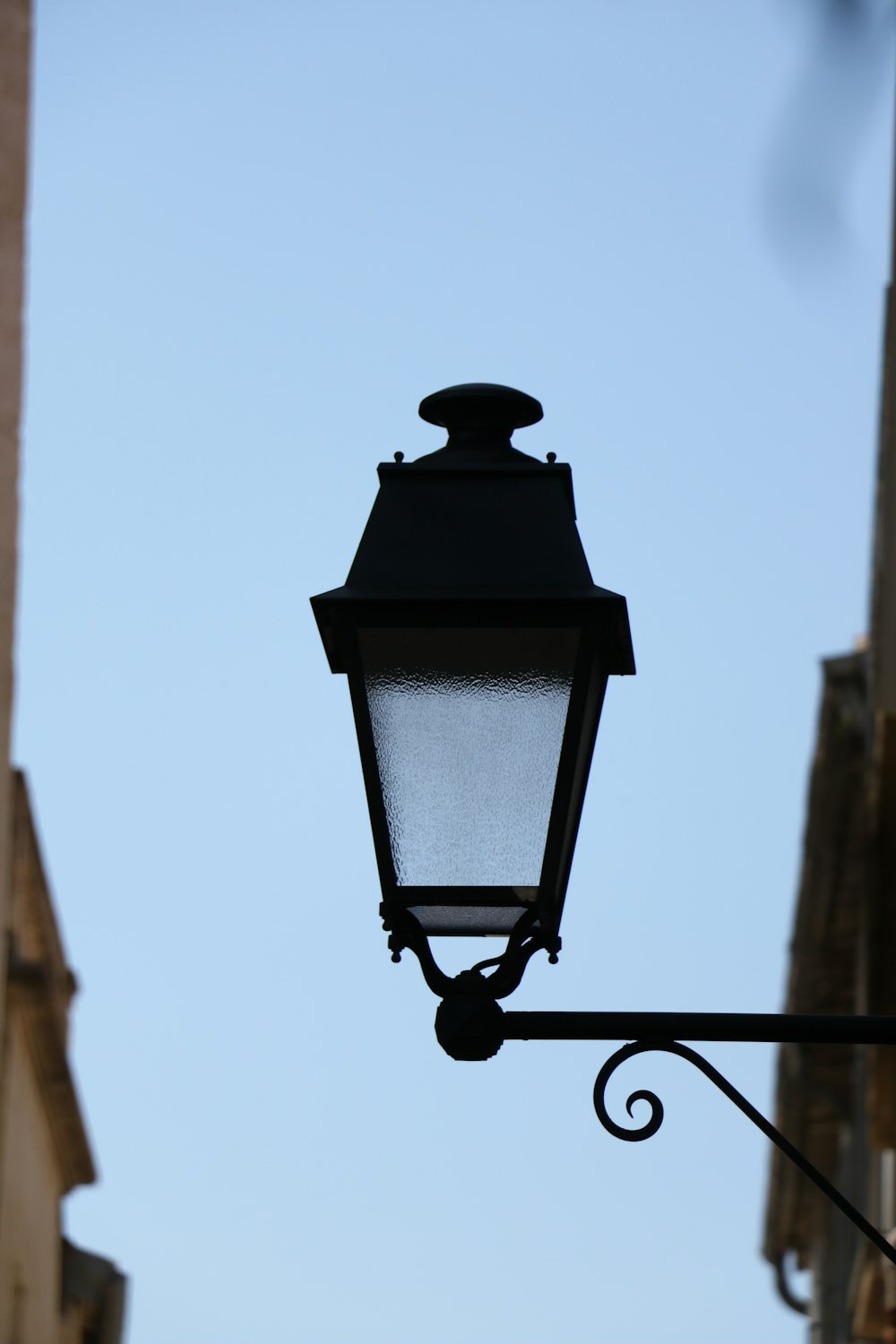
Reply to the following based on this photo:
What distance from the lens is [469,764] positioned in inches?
172

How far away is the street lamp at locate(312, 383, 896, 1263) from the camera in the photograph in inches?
172

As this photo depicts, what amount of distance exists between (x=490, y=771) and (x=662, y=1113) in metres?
0.61

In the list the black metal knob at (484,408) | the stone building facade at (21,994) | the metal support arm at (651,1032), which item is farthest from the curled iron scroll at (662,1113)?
the stone building facade at (21,994)

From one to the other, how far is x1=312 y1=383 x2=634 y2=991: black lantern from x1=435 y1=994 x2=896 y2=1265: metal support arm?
0.13 m

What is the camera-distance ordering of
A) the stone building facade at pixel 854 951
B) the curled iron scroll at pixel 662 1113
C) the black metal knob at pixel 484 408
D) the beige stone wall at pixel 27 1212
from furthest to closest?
the beige stone wall at pixel 27 1212, the stone building facade at pixel 854 951, the black metal knob at pixel 484 408, the curled iron scroll at pixel 662 1113

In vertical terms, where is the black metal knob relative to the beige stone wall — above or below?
above

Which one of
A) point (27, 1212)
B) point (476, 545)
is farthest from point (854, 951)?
point (476, 545)

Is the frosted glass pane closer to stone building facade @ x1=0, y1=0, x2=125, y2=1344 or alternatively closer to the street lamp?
the street lamp

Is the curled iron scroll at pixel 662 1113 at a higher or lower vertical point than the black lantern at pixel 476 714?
lower

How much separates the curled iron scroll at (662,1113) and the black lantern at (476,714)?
21 centimetres

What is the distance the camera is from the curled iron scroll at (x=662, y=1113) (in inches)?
168

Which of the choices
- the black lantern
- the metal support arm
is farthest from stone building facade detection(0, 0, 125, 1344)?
the metal support arm

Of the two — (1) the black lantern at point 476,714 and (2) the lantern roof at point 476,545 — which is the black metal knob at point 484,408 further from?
(1) the black lantern at point 476,714

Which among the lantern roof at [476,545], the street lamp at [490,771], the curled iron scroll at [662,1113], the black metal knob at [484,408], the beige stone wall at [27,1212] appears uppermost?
the black metal knob at [484,408]
